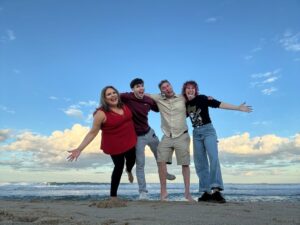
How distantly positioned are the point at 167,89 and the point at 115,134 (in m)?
1.38

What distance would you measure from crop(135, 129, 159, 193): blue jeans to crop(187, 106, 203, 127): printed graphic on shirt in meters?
0.84

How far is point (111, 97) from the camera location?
6.53m

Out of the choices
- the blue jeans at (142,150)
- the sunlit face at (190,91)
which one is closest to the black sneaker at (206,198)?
the blue jeans at (142,150)

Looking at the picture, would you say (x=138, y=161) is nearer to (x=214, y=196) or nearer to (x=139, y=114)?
(x=139, y=114)

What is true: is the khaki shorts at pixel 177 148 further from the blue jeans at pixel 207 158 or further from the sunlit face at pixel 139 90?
the sunlit face at pixel 139 90

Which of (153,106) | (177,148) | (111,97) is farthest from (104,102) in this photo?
(177,148)

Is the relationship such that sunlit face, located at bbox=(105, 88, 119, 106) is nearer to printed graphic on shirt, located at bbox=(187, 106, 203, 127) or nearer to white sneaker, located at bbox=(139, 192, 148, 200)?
printed graphic on shirt, located at bbox=(187, 106, 203, 127)

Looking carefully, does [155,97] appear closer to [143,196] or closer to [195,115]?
[195,115]

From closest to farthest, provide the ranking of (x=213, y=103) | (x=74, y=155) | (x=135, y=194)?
(x=74, y=155), (x=213, y=103), (x=135, y=194)

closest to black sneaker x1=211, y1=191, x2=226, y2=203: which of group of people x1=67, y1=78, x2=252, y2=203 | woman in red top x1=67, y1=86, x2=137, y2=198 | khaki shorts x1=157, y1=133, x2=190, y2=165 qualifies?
group of people x1=67, y1=78, x2=252, y2=203

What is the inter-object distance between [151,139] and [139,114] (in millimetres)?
556

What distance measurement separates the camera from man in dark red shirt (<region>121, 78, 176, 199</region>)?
7035 millimetres

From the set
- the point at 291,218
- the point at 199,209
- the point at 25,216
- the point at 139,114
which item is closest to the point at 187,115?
the point at 139,114

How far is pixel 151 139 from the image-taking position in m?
7.18
